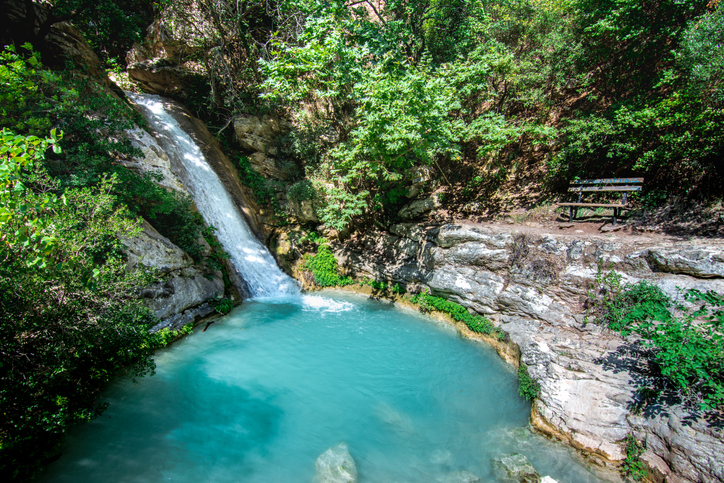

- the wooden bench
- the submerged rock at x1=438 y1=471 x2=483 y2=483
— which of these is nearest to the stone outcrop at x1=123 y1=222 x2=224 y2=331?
the submerged rock at x1=438 y1=471 x2=483 y2=483

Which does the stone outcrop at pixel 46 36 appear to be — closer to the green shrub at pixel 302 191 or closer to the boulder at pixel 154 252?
the boulder at pixel 154 252

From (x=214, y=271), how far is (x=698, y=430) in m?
11.7

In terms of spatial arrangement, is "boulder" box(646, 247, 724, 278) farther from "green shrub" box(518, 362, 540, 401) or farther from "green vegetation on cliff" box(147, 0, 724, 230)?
"green shrub" box(518, 362, 540, 401)

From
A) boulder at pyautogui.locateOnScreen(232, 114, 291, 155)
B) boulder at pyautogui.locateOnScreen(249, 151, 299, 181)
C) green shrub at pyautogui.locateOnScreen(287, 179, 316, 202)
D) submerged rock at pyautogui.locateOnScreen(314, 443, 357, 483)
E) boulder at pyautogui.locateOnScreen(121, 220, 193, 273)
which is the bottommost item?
submerged rock at pyautogui.locateOnScreen(314, 443, 357, 483)

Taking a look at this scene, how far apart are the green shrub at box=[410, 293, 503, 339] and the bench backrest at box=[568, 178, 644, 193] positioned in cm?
524

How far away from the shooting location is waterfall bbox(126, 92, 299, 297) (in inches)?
457

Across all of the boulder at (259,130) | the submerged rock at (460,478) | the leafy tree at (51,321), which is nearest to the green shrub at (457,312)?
the submerged rock at (460,478)

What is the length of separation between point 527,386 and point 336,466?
435 centimetres

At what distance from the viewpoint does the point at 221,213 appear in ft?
40.1

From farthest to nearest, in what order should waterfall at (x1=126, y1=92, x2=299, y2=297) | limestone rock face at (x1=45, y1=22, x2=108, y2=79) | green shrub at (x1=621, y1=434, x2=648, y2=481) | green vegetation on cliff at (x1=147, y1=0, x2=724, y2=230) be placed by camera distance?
waterfall at (x1=126, y1=92, x2=299, y2=297)
limestone rock face at (x1=45, y1=22, x2=108, y2=79)
green vegetation on cliff at (x1=147, y1=0, x2=724, y2=230)
green shrub at (x1=621, y1=434, x2=648, y2=481)

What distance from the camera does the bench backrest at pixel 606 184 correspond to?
8.55m

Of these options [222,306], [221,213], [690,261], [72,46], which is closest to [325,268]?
[222,306]

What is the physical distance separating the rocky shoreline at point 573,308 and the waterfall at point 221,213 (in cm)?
431

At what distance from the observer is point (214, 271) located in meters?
10.2
